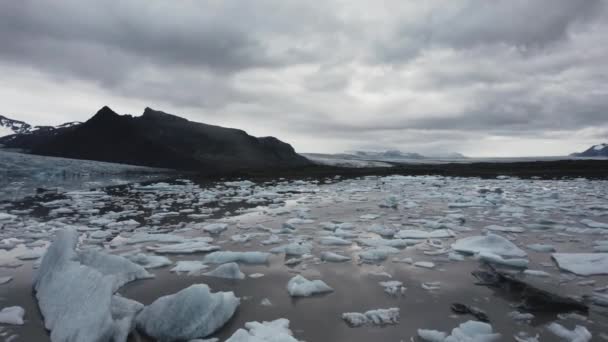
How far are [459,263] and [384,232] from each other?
4.76 feet

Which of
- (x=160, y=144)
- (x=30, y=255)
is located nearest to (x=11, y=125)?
(x=160, y=144)

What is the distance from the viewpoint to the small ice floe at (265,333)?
185 centimetres

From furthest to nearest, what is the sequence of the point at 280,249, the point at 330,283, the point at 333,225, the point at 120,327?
1. the point at 333,225
2. the point at 280,249
3. the point at 330,283
4. the point at 120,327

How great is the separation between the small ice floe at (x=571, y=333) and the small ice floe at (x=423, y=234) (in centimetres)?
247

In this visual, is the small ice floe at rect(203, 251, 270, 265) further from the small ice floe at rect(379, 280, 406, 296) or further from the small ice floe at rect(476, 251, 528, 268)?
the small ice floe at rect(476, 251, 528, 268)

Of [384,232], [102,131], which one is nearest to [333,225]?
[384,232]

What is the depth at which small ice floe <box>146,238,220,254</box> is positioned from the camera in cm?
388

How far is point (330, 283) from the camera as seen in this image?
9.52 feet

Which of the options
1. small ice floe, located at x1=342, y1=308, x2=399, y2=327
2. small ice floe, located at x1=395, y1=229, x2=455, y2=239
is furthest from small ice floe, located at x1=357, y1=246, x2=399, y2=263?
small ice floe, located at x1=342, y1=308, x2=399, y2=327

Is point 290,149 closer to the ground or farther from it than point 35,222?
farther from it

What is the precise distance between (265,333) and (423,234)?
132 inches

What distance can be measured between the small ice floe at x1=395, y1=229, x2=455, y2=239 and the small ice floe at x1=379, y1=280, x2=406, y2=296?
70.5 inches

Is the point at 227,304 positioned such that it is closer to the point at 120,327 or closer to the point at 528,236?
the point at 120,327

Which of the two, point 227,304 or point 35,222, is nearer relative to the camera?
point 227,304
